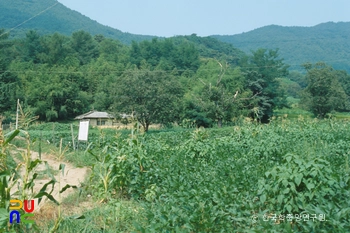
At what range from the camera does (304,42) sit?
376 ft

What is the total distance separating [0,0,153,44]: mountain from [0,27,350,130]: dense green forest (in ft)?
121

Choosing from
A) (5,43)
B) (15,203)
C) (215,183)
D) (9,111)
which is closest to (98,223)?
(15,203)

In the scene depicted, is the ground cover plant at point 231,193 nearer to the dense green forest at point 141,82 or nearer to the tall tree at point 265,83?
the dense green forest at point 141,82

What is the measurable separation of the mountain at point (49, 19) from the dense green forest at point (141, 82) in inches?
1452

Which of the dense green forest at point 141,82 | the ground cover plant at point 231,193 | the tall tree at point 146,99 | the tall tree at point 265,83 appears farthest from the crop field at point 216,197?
the tall tree at point 265,83

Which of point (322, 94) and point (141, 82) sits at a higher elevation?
point (141, 82)

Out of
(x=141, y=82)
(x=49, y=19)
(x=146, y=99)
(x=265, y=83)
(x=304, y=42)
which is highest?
(x=304, y=42)

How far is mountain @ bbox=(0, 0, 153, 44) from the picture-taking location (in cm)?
9636

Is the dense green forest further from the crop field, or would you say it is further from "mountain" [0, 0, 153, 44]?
"mountain" [0, 0, 153, 44]

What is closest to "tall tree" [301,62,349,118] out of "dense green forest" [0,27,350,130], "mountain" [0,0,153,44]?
"dense green forest" [0,27,350,130]

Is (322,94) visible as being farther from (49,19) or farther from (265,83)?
(49,19)

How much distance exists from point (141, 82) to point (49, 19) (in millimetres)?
84008

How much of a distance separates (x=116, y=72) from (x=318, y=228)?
4974cm

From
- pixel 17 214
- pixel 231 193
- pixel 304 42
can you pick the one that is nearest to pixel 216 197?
pixel 231 193
